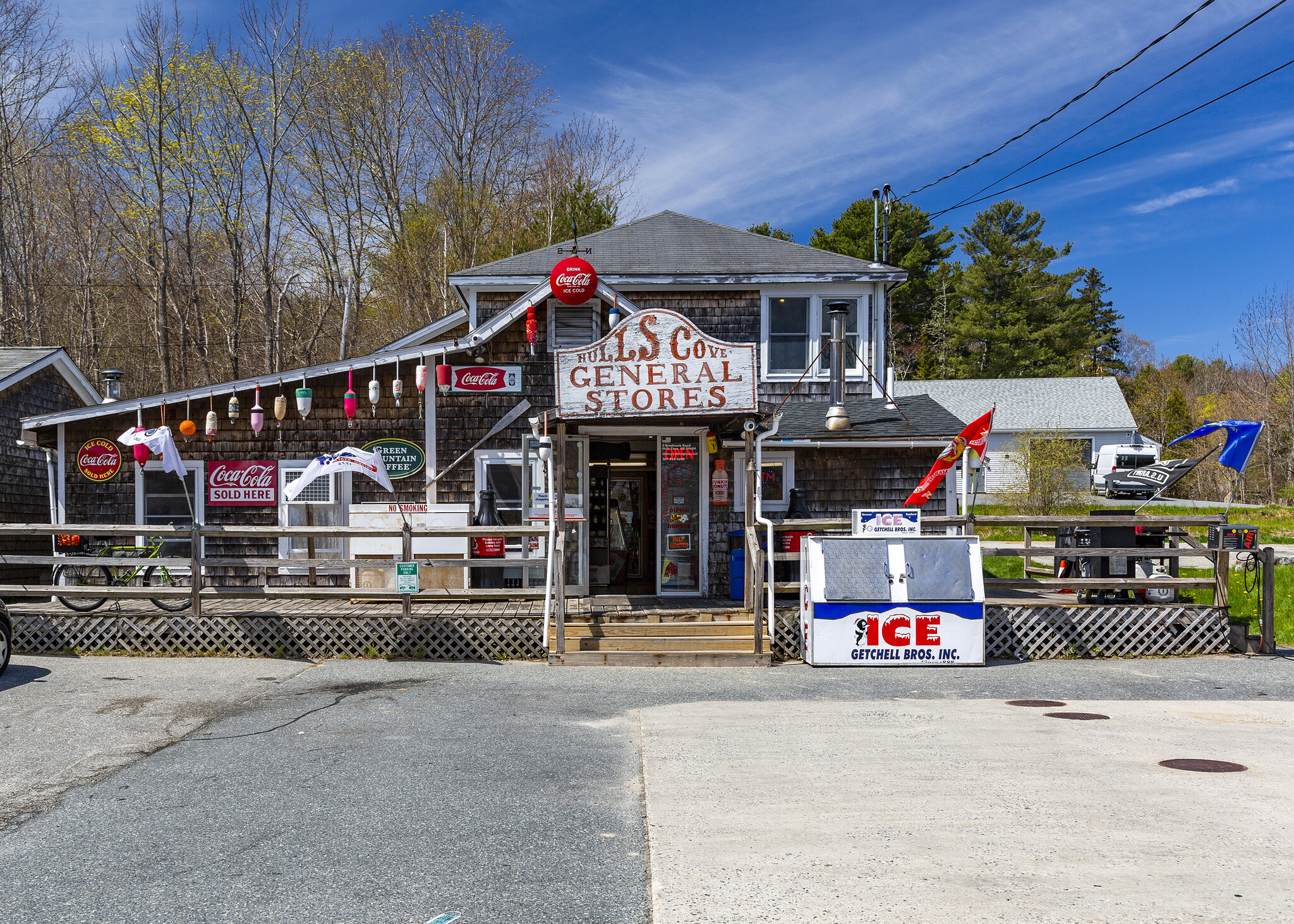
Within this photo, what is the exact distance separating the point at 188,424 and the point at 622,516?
259 inches

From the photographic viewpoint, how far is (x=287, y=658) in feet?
33.9

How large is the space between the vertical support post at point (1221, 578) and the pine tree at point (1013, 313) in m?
40.6

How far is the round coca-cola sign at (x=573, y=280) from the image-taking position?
41.3ft

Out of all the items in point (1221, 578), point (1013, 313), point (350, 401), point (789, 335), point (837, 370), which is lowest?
point (1221, 578)

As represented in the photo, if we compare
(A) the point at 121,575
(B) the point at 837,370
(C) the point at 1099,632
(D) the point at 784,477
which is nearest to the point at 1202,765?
(C) the point at 1099,632

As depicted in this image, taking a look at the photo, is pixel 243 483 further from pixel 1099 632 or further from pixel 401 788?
pixel 1099 632

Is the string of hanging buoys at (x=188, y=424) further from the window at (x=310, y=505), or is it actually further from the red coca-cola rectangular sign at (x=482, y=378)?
the red coca-cola rectangular sign at (x=482, y=378)

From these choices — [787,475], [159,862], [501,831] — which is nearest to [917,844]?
[501,831]

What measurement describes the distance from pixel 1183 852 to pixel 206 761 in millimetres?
6010

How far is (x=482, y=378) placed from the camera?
13.0 meters

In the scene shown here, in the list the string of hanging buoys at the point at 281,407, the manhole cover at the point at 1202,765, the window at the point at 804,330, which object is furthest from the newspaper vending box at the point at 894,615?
the string of hanging buoys at the point at 281,407

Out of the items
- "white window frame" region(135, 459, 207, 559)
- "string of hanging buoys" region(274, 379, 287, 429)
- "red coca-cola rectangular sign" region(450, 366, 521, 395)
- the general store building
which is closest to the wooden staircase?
the general store building

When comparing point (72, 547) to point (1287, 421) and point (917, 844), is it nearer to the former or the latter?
point (917, 844)

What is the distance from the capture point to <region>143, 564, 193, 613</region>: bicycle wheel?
10.9 meters
